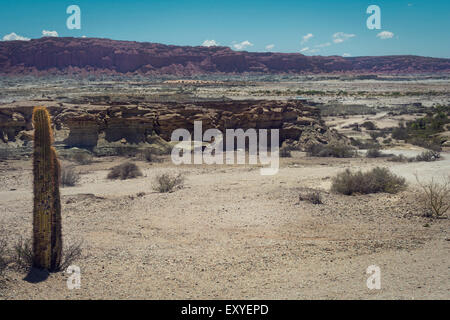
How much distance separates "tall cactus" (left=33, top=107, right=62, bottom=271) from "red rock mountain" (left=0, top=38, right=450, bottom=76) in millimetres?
117680

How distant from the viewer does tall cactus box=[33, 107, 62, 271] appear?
21.0ft

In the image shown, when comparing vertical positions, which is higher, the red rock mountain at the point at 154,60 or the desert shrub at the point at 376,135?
the red rock mountain at the point at 154,60

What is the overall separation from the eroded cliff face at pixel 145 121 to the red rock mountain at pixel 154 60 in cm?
10053

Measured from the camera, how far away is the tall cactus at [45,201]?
6.40 meters

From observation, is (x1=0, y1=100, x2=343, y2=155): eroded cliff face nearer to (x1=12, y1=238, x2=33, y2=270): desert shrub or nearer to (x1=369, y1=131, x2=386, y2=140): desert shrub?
(x1=369, y1=131, x2=386, y2=140): desert shrub

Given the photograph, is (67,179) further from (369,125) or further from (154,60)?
(154,60)

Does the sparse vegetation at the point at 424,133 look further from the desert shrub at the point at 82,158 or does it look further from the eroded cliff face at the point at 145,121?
the desert shrub at the point at 82,158

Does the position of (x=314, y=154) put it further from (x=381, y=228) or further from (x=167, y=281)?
(x=167, y=281)

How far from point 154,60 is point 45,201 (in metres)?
127

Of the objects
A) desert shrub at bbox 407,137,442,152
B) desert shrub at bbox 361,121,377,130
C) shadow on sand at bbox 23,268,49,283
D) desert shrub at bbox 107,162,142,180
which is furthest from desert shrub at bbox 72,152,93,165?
desert shrub at bbox 361,121,377,130

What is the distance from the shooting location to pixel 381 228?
892 centimetres

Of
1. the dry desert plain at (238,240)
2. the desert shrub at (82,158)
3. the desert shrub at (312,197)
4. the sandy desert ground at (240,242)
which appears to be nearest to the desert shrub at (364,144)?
the dry desert plain at (238,240)

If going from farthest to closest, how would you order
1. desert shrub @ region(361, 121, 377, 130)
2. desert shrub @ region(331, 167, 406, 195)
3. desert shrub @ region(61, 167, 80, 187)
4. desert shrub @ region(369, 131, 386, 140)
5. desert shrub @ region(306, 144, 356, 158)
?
desert shrub @ region(361, 121, 377, 130)
desert shrub @ region(369, 131, 386, 140)
desert shrub @ region(306, 144, 356, 158)
desert shrub @ region(61, 167, 80, 187)
desert shrub @ region(331, 167, 406, 195)
